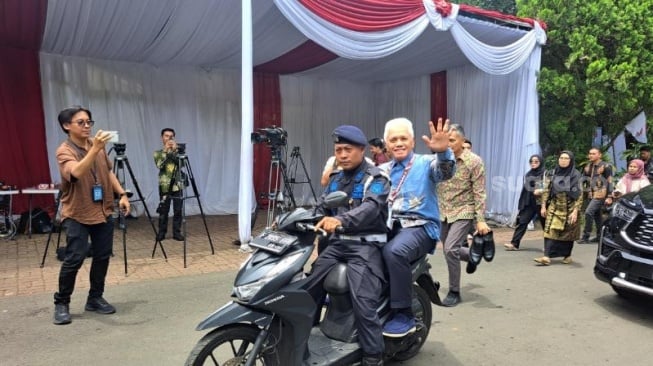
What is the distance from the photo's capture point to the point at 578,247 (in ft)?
25.6

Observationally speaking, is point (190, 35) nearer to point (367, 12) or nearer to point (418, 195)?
point (367, 12)

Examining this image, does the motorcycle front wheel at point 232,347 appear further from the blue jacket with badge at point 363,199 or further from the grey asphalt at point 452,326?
the grey asphalt at point 452,326

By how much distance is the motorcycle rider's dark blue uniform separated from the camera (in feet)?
9.16

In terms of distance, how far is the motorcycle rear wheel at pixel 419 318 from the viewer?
11.0ft

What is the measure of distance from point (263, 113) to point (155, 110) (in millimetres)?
2527

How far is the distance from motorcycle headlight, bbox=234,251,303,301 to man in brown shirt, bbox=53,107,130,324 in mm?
2085

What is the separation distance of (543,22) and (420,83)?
335 cm

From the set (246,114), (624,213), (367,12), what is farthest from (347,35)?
(624,213)

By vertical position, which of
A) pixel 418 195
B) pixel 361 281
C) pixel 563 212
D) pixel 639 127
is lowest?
pixel 563 212

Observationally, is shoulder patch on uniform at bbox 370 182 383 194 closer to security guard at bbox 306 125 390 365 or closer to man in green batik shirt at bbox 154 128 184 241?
security guard at bbox 306 125 390 365

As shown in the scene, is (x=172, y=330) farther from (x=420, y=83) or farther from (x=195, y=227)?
(x=420, y=83)

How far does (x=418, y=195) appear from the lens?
10.9ft

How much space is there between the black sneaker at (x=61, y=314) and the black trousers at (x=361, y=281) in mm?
2527

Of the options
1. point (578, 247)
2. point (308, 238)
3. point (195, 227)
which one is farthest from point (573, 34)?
point (308, 238)
